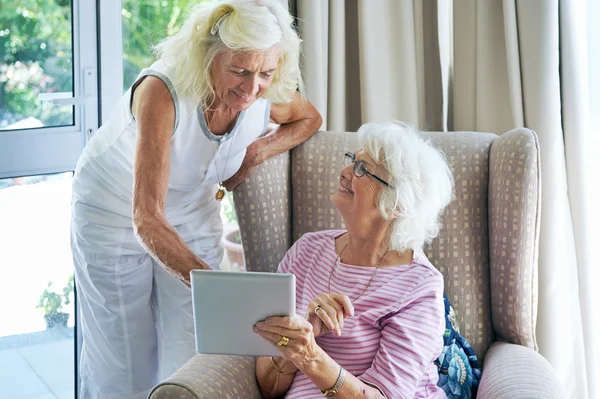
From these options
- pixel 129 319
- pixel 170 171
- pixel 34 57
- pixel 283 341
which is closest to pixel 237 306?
pixel 283 341

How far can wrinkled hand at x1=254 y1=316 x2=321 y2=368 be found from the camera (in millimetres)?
1591

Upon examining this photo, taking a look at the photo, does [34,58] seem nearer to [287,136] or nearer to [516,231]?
[287,136]

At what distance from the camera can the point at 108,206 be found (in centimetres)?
214

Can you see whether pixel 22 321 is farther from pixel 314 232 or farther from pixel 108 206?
pixel 314 232

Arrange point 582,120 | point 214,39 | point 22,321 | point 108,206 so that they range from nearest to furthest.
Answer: point 214,39
point 108,206
point 582,120
point 22,321

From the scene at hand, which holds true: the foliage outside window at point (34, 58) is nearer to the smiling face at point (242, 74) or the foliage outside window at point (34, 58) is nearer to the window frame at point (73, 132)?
the window frame at point (73, 132)

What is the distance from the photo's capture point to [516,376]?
5.91ft

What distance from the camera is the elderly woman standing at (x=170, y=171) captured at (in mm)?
1859

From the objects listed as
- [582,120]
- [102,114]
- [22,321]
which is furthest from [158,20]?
[582,120]

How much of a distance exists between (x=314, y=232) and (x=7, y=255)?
116 cm

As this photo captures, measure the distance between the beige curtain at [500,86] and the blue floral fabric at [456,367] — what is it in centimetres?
52

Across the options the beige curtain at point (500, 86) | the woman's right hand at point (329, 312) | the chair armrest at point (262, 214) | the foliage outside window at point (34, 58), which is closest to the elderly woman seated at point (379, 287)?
the woman's right hand at point (329, 312)

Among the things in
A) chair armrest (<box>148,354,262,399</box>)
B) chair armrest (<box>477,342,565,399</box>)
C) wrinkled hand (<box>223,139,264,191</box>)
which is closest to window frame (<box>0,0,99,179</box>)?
wrinkled hand (<box>223,139,264,191</box>)

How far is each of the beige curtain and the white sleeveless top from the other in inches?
23.1
